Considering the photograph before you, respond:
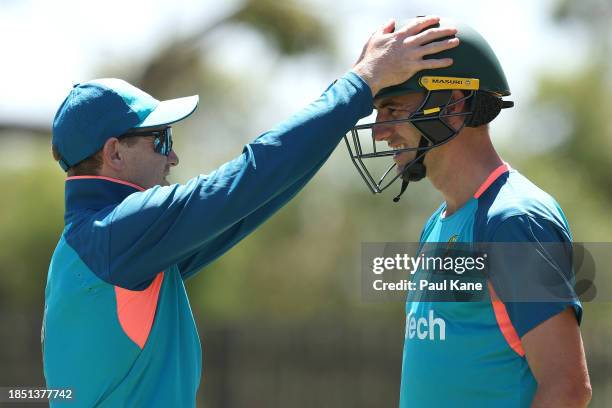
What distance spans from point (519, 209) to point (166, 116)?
1.39 m

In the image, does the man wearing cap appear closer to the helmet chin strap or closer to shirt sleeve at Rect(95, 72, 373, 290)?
shirt sleeve at Rect(95, 72, 373, 290)

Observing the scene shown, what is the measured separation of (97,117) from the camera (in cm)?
378

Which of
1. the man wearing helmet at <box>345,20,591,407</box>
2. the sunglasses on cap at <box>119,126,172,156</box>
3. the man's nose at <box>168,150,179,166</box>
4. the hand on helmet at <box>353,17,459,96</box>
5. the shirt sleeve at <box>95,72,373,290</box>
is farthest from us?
the man's nose at <box>168,150,179,166</box>

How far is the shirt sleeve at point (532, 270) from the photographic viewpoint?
323cm

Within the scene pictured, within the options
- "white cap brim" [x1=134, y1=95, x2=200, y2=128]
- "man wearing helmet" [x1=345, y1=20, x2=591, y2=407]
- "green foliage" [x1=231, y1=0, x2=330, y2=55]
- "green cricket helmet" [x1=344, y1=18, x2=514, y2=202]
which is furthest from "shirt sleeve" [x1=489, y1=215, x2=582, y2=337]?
"green foliage" [x1=231, y1=0, x2=330, y2=55]

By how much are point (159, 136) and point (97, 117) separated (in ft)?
0.84

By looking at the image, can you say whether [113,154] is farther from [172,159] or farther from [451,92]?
[451,92]

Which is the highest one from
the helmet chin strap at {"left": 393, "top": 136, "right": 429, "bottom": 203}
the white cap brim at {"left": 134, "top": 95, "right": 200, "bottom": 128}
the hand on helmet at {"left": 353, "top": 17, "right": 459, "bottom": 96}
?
the hand on helmet at {"left": 353, "top": 17, "right": 459, "bottom": 96}

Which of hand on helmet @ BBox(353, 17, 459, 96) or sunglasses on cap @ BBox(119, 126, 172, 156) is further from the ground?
hand on helmet @ BBox(353, 17, 459, 96)

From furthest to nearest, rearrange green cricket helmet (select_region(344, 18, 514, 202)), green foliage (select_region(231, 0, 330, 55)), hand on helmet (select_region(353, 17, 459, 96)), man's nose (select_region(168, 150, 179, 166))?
green foliage (select_region(231, 0, 330, 55)), man's nose (select_region(168, 150, 179, 166)), green cricket helmet (select_region(344, 18, 514, 202)), hand on helmet (select_region(353, 17, 459, 96))

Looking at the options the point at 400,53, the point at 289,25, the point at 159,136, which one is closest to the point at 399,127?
the point at 400,53

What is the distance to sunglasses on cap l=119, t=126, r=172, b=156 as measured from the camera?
383 cm

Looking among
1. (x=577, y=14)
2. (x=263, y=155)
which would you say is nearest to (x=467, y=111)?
(x=263, y=155)

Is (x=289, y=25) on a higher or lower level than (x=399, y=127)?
higher
